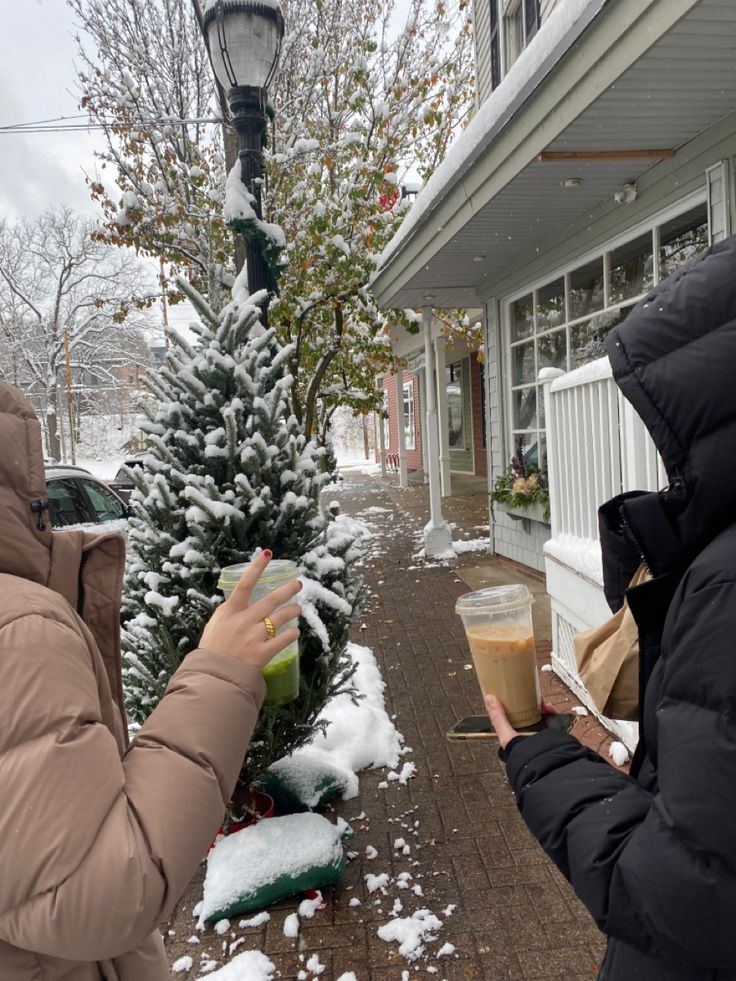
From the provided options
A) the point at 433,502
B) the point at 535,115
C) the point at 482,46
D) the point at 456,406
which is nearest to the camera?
the point at 535,115

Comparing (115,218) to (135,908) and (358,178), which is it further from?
(135,908)

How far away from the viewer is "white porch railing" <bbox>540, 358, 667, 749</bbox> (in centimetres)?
317

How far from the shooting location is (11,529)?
1.04 metres

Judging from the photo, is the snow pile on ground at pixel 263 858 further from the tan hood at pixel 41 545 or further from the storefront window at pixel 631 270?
the storefront window at pixel 631 270

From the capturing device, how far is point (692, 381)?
894 mm

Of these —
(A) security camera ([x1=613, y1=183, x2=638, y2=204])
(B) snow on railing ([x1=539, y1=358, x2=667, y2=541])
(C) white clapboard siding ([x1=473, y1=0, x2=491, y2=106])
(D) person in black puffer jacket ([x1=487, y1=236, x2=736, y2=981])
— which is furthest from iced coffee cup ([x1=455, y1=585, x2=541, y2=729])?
(C) white clapboard siding ([x1=473, y1=0, x2=491, y2=106])

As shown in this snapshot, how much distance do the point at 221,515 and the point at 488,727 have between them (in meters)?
1.43

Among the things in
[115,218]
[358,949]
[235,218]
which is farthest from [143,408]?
[115,218]

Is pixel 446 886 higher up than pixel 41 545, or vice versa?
pixel 41 545

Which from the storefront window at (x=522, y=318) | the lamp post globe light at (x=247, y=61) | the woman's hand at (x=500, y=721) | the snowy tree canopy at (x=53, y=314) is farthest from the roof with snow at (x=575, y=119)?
the snowy tree canopy at (x=53, y=314)

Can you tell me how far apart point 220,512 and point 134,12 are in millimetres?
8123

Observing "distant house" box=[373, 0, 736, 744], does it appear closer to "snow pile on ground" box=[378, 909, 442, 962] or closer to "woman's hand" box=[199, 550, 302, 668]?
"snow pile on ground" box=[378, 909, 442, 962]

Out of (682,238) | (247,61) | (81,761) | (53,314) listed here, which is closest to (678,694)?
(81,761)

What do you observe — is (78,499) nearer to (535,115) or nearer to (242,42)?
(242,42)
